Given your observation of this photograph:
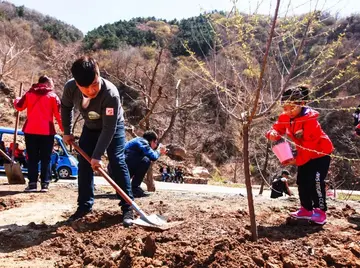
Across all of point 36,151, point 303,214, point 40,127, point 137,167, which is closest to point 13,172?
point 36,151

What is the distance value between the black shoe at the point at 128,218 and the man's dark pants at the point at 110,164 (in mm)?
38

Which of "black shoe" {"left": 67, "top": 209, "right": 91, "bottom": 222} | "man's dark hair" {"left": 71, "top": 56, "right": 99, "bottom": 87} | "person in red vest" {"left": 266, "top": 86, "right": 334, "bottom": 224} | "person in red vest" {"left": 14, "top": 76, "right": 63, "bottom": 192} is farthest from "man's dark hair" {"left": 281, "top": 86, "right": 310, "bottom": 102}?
"person in red vest" {"left": 14, "top": 76, "right": 63, "bottom": 192}

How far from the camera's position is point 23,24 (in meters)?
34.4

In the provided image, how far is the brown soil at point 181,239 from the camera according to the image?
8.69 ft

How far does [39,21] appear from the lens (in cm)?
4041

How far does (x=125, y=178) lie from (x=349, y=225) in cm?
205

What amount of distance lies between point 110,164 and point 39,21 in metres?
40.6

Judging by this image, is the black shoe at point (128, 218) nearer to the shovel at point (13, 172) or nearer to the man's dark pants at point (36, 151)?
the man's dark pants at point (36, 151)

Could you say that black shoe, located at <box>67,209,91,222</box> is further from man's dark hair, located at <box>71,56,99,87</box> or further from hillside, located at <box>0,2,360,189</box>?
hillside, located at <box>0,2,360,189</box>

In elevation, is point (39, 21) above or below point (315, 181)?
above

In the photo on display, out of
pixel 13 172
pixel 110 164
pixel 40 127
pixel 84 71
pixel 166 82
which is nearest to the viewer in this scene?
pixel 84 71

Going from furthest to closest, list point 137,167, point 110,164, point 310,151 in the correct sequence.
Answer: point 137,167, point 110,164, point 310,151

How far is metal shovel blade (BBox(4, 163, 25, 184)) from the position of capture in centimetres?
620

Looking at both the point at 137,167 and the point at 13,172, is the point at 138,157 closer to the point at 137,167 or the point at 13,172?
the point at 137,167
